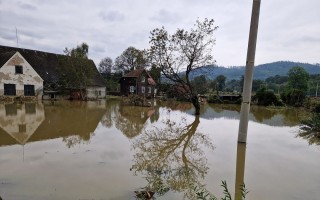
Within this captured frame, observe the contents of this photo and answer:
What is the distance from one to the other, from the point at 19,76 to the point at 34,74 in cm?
168

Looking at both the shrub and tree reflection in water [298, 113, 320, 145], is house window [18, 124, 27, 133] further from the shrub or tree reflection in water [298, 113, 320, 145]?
the shrub

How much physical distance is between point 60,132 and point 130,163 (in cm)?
576

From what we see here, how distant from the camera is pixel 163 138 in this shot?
38.1 ft

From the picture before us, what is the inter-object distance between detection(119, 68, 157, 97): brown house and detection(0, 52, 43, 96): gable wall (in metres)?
15.7

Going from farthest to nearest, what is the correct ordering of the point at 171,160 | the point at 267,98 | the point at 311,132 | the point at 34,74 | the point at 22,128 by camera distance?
the point at 267,98
the point at 34,74
the point at 311,132
the point at 22,128
the point at 171,160

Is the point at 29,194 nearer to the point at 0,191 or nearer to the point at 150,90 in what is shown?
the point at 0,191

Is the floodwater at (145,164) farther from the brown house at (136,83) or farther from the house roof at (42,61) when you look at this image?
the brown house at (136,83)

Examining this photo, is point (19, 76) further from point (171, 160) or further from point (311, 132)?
point (311, 132)

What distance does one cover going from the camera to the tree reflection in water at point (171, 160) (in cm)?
611

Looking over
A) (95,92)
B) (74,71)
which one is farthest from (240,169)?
(95,92)

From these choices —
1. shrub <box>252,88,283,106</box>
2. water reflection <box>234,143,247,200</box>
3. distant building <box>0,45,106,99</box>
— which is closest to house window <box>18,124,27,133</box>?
water reflection <box>234,143,247,200</box>

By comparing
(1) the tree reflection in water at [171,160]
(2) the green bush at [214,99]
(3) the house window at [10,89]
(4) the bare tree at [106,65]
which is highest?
(4) the bare tree at [106,65]

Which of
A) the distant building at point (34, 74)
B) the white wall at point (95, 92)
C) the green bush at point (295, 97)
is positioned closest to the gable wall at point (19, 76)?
the distant building at point (34, 74)

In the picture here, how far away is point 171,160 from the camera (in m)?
8.13
